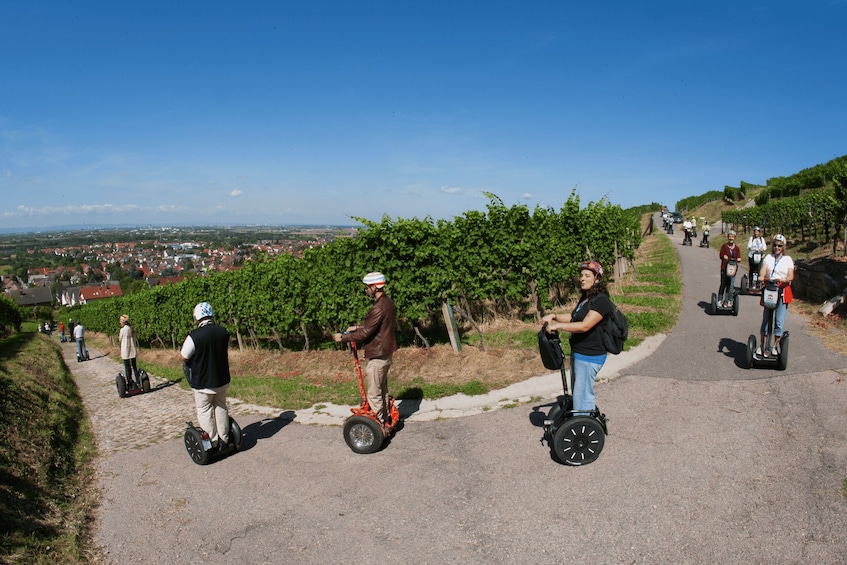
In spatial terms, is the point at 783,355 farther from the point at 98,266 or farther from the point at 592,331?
the point at 98,266

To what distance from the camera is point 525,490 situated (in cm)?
479

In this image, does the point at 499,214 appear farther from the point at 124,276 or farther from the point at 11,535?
the point at 124,276

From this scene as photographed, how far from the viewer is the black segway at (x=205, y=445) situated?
20.3ft

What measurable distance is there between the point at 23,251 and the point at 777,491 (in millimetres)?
221408

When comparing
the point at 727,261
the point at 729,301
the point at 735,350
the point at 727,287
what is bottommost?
the point at 735,350

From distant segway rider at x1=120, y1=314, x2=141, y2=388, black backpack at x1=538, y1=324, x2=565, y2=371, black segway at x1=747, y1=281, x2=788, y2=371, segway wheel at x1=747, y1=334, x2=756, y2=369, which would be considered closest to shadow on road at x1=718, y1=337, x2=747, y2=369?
segway wheel at x1=747, y1=334, x2=756, y2=369

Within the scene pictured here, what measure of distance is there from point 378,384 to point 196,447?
7.79ft

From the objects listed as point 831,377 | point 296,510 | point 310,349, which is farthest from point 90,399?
point 831,377

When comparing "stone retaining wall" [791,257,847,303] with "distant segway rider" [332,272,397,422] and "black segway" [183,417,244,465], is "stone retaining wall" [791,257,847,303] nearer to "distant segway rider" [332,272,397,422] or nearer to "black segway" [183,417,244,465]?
"distant segway rider" [332,272,397,422]

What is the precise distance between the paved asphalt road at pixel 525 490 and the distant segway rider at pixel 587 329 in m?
0.82

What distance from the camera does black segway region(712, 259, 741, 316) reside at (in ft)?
38.4

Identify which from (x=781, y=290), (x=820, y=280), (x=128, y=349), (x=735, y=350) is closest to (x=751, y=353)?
(x=781, y=290)

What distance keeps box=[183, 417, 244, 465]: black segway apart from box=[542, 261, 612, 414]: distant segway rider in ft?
13.8

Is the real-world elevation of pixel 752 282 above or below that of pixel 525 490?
above
